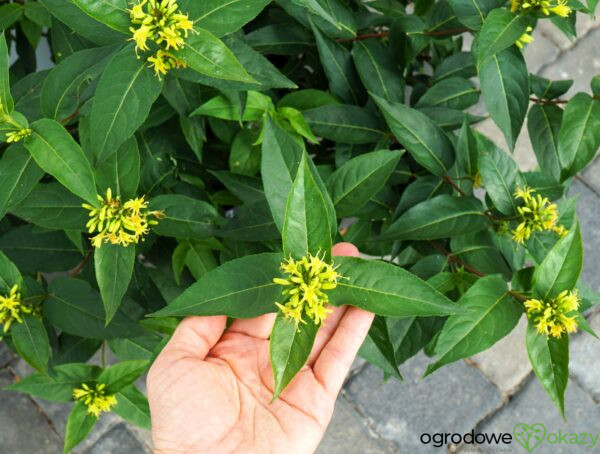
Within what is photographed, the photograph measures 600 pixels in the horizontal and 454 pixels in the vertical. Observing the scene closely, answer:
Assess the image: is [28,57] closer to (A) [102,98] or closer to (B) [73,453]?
(A) [102,98]

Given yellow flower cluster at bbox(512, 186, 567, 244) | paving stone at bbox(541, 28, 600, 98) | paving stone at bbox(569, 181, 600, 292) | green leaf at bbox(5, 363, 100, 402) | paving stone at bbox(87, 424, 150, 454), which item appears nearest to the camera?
yellow flower cluster at bbox(512, 186, 567, 244)

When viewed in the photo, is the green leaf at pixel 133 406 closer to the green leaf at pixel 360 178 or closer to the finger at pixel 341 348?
the finger at pixel 341 348

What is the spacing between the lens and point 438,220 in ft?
4.22

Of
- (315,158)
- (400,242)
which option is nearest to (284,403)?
(400,242)

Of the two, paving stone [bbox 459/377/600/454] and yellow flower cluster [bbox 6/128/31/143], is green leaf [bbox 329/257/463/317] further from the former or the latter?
paving stone [bbox 459/377/600/454]

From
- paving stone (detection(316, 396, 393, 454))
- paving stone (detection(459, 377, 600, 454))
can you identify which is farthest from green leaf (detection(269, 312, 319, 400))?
paving stone (detection(459, 377, 600, 454))

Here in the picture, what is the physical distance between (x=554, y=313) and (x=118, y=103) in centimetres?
84

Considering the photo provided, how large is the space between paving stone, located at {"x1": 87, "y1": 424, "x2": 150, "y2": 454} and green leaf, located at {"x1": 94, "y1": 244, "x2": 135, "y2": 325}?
1364 mm

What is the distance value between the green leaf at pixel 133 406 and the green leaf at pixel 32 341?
388mm

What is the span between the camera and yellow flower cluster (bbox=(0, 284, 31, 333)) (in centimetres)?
121

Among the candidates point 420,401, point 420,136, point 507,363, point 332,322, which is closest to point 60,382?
point 332,322

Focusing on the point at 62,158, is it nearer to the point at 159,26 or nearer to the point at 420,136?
the point at 159,26

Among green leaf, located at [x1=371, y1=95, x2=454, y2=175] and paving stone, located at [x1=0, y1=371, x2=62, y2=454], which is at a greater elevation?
green leaf, located at [x1=371, y1=95, x2=454, y2=175]

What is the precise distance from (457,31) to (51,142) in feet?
3.01
